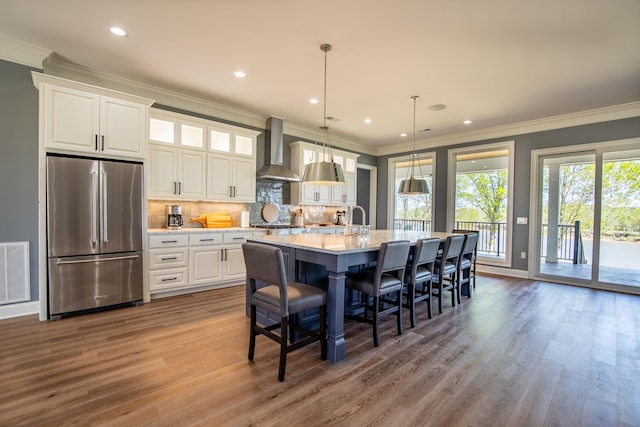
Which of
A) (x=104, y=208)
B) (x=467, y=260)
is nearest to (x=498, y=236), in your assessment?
(x=467, y=260)

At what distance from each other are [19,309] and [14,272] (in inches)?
15.8

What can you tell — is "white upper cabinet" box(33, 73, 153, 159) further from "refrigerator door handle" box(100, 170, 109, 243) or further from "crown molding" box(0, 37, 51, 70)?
"crown molding" box(0, 37, 51, 70)

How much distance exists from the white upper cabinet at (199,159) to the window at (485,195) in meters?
4.29

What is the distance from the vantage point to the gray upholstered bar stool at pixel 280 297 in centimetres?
209

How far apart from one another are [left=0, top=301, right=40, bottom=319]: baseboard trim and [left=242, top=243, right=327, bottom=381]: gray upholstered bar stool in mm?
2749

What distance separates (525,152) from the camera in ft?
18.0

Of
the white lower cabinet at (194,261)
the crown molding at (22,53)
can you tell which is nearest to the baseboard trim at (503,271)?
the white lower cabinet at (194,261)

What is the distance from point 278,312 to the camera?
2135mm

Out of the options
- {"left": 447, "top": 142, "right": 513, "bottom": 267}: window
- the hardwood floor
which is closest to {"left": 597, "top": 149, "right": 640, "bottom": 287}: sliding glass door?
{"left": 447, "top": 142, "right": 513, "bottom": 267}: window

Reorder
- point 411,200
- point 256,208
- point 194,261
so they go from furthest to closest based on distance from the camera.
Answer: point 411,200, point 256,208, point 194,261

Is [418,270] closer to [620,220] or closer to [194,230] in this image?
[194,230]

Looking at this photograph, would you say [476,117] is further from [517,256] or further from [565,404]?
[565,404]

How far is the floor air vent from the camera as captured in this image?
314 cm

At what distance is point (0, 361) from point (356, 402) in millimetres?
2681
